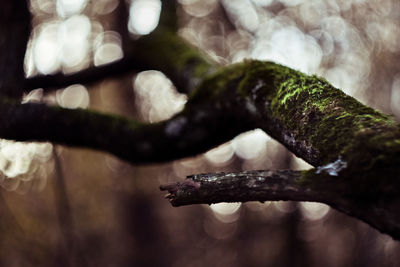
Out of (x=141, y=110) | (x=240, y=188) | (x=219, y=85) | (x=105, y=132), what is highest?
(x=141, y=110)

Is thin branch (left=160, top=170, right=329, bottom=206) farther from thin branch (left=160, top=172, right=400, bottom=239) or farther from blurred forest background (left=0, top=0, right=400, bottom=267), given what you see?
blurred forest background (left=0, top=0, right=400, bottom=267)

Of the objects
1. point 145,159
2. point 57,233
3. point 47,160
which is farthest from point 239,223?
point 145,159

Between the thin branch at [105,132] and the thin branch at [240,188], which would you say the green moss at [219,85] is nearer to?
the thin branch at [105,132]

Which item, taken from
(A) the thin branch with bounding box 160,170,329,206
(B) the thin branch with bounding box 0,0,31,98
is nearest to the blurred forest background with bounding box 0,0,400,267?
(B) the thin branch with bounding box 0,0,31,98

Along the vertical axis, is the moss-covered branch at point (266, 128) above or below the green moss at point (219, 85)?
below

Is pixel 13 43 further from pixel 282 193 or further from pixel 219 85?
pixel 282 193

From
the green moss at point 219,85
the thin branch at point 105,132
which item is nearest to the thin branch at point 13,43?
the thin branch at point 105,132

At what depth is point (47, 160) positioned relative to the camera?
1245 cm

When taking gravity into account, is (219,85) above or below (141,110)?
below

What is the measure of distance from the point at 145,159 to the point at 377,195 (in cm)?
212

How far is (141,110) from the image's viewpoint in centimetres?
1474

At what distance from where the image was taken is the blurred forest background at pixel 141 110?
1038 centimetres

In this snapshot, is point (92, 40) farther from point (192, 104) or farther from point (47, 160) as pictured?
point (192, 104)

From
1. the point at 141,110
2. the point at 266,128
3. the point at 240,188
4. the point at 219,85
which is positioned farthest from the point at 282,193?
the point at 141,110
